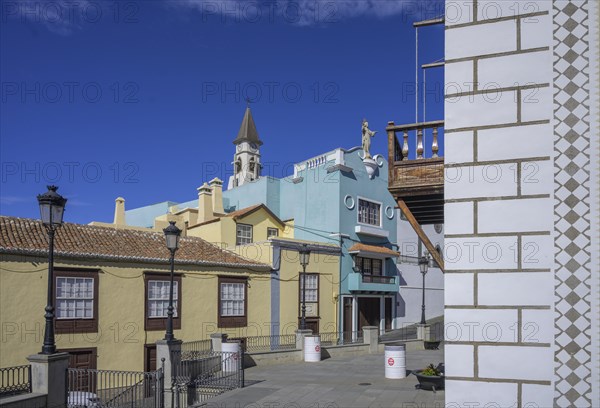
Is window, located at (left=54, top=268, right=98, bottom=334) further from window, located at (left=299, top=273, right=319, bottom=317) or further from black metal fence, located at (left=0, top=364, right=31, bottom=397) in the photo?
window, located at (left=299, top=273, right=319, bottom=317)

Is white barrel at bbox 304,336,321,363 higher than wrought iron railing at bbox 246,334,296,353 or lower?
higher

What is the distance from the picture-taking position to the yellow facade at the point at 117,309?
663 inches

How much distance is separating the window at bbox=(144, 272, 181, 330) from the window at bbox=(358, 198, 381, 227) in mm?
11949

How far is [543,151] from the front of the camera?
4348 millimetres

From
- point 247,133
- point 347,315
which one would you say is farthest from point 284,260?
point 247,133

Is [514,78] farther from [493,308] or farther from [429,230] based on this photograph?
[429,230]

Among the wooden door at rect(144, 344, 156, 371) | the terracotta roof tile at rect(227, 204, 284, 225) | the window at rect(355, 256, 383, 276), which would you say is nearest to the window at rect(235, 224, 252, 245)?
the terracotta roof tile at rect(227, 204, 284, 225)

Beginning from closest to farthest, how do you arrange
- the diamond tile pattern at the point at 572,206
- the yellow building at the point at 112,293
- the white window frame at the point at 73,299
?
the diamond tile pattern at the point at 572,206 < the yellow building at the point at 112,293 < the white window frame at the point at 73,299

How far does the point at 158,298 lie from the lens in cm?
2067

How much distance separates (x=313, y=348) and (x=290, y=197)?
13.2 m

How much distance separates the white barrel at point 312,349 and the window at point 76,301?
696cm

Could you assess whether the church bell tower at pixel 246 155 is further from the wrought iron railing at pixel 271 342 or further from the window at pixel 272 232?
the wrought iron railing at pixel 271 342

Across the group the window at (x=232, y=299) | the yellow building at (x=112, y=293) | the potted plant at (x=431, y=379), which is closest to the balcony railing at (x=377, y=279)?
the yellow building at (x=112, y=293)

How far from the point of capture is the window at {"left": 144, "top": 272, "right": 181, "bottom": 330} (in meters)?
20.2
